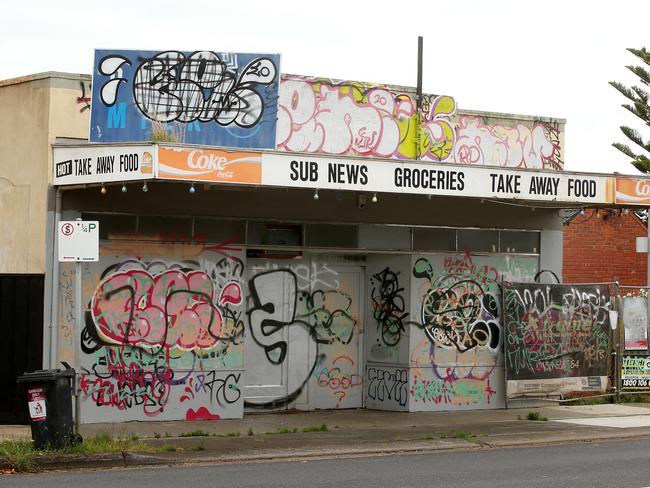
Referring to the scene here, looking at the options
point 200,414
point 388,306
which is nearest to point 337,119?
point 388,306

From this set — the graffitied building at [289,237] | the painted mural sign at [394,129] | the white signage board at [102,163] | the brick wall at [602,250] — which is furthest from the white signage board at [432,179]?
the brick wall at [602,250]

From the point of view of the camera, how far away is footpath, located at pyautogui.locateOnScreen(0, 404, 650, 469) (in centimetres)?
1294

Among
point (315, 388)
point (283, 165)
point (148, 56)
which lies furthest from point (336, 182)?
point (315, 388)

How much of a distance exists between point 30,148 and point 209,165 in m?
2.95

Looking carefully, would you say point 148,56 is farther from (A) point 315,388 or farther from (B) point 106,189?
(A) point 315,388

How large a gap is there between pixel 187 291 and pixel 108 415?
6.82ft

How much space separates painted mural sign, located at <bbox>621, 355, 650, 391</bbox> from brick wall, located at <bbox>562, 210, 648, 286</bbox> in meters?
6.17

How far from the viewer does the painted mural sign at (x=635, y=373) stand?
19141 mm

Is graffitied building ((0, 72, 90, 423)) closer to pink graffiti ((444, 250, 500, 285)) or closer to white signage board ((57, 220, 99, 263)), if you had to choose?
white signage board ((57, 220, 99, 263))

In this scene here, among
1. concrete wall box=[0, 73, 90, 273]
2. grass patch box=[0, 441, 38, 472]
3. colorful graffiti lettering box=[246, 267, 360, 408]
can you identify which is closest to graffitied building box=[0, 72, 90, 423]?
concrete wall box=[0, 73, 90, 273]

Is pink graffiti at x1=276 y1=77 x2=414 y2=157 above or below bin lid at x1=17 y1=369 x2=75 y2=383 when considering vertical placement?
above

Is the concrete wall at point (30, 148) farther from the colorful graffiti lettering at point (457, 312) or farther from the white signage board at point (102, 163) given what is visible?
the colorful graffiti lettering at point (457, 312)

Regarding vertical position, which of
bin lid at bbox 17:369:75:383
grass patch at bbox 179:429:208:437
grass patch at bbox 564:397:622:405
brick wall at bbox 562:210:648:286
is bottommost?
grass patch at bbox 179:429:208:437

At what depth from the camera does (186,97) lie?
1516 centimetres
